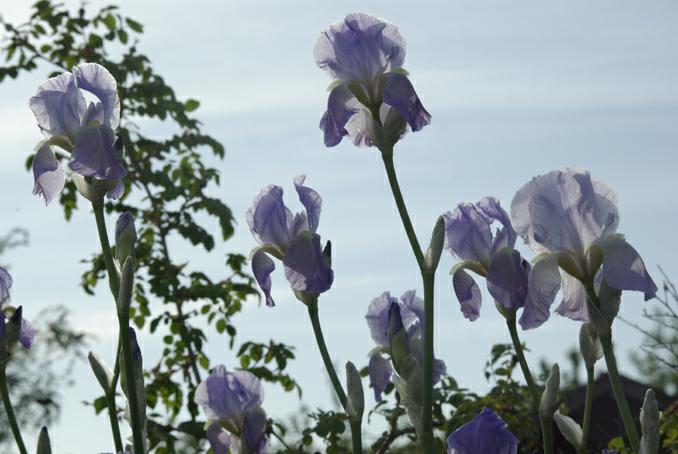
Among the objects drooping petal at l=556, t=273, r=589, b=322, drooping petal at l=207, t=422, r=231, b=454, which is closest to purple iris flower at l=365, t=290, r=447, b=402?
drooping petal at l=207, t=422, r=231, b=454

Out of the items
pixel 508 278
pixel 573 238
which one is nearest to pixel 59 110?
pixel 508 278

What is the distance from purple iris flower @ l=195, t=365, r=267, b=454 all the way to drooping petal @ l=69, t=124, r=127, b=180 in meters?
0.57

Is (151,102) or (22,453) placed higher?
(151,102)

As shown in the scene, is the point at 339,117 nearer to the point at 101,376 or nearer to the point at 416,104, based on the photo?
the point at 416,104

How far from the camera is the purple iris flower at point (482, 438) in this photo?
5.47 ft

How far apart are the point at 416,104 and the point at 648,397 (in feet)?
2.34

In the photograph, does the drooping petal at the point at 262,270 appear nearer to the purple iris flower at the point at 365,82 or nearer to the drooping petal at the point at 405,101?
the purple iris flower at the point at 365,82

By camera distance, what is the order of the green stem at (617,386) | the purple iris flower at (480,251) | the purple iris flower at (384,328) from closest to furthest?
the green stem at (617,386) → the purple iris flower at (480,251) → the purple iris flower at (384,328)

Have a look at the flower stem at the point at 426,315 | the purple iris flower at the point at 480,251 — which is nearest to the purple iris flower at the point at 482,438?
the flower stem at the point at 426,315

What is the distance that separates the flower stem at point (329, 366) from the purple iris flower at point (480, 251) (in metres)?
0.29

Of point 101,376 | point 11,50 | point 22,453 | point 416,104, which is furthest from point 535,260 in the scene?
point 11,50

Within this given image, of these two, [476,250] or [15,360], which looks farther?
[15,360]

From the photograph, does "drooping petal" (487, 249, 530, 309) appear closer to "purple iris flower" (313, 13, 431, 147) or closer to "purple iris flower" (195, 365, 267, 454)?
"purple iris flower" (313, 13, 431, 147)

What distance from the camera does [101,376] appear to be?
6.62 feet
